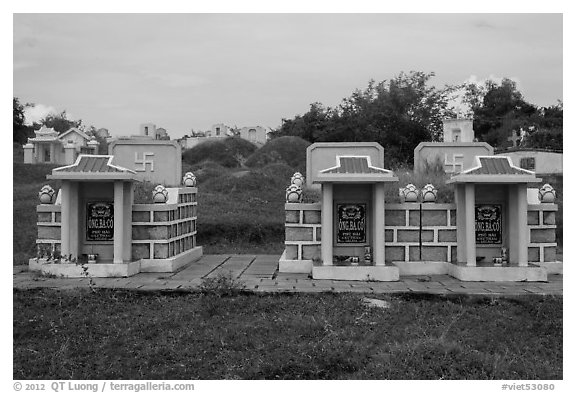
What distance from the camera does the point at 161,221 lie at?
40.1ft

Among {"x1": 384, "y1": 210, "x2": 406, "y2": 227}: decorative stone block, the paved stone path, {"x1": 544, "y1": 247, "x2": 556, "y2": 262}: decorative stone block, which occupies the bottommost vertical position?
the paved stone path

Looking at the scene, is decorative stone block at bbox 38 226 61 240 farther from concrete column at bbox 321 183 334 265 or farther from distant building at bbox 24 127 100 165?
distant building at bbox 24 127 100 165

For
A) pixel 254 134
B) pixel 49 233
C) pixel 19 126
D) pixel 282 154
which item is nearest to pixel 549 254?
pixel 49 233

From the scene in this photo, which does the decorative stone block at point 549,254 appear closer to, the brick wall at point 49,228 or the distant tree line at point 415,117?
the brick wall at point 49,228

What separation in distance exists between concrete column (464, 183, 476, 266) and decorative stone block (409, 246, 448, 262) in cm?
78

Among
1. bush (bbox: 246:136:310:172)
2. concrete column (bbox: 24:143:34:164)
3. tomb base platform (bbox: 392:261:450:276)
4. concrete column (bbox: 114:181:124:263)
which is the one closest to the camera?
concrete column (bbox: 114:181:124:263)

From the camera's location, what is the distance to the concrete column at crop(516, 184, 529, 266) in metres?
11.0

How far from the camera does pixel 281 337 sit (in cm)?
721

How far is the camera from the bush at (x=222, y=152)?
37.8 m

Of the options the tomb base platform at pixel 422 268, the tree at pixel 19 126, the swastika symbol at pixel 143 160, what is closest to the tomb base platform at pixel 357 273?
the tomb base platform at pixel 422 268

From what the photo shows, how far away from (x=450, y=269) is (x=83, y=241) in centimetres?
771

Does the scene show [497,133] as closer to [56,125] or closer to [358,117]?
[358,117]

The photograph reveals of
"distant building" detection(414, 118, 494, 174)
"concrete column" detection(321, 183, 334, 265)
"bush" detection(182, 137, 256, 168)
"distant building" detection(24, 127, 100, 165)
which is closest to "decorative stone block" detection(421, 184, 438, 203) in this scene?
"concrete column" detection(321, 183, 334, 265)
